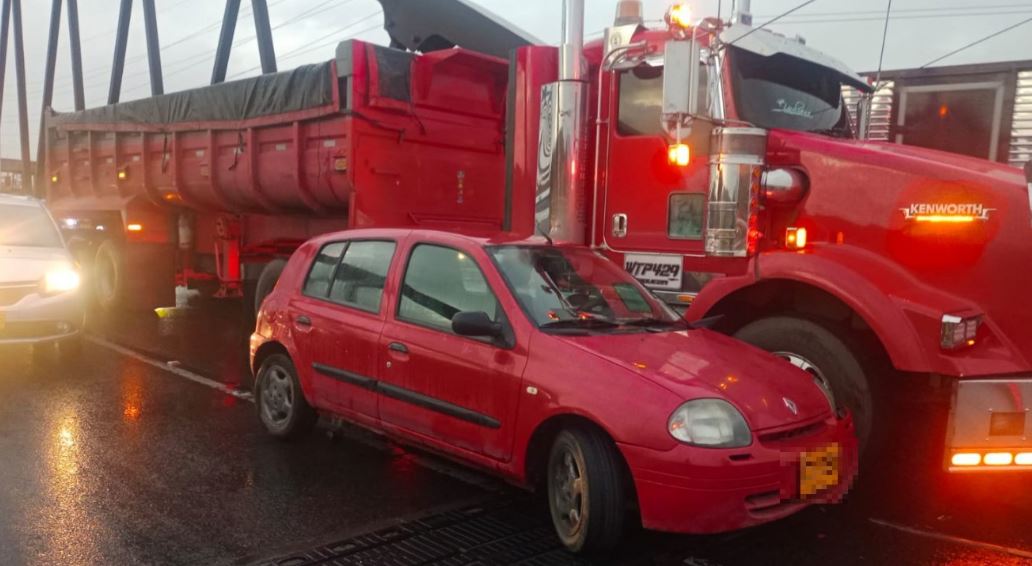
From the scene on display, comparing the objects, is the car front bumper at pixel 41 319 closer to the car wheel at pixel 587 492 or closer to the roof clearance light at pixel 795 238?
the car wheel at pixel 587 492

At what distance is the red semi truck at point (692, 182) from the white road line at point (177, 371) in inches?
50.1

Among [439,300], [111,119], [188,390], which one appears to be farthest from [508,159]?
[111,119]

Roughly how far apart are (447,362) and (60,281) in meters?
5.60

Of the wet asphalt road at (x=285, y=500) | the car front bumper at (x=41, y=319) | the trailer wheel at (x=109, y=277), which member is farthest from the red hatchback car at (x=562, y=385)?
the trailer wheel at (x=109, y=277)

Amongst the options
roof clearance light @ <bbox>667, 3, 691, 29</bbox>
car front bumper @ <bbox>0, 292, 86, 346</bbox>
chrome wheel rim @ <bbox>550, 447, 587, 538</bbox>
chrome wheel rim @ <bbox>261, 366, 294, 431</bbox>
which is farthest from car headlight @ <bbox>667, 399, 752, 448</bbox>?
car front bumper @ <bbox>0, 292, 86, 346</bbox>

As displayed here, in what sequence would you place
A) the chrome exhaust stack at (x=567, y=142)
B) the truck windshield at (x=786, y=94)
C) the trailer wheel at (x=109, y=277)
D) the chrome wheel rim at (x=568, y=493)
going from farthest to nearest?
the trailer wheel at (x=109, y=277), the chrome exhaust stack at (x=567, y=142), the truck windshield at (x=786, y=94), the chrome wheel rim at (x=568, y=493)

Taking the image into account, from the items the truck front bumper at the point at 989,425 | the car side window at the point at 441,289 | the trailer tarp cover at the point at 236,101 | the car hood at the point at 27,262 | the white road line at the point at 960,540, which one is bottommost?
the white road line at the point at 960,540

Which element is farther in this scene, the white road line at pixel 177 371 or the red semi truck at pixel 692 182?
the white road line at pixel 177 371

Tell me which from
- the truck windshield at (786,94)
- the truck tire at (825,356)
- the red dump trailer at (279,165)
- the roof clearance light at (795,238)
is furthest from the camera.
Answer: the red dump trailer at (279,165)

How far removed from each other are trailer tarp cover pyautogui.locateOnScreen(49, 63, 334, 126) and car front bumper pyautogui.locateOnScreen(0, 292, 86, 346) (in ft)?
8.41

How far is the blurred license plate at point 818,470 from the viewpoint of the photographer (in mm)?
3646

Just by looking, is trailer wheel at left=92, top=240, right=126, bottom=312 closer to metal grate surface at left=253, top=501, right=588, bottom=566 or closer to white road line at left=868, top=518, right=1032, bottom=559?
metal grate surface at left=253, top=501, right=588, bottom=566

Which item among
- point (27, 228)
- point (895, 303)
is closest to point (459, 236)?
point (895, 303)

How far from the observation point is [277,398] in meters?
5.67
